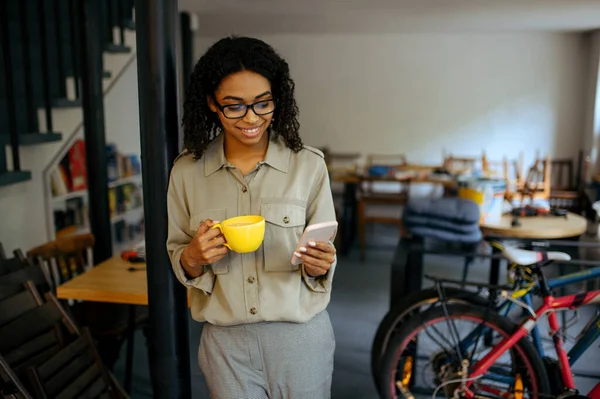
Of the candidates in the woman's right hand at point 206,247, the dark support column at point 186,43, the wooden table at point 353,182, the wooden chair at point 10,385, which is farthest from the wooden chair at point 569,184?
the wooden chair at point 10,385

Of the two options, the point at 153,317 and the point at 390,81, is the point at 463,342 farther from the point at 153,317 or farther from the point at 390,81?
the point at 390,81

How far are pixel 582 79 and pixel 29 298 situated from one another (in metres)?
5.95

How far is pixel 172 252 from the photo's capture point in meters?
1.19

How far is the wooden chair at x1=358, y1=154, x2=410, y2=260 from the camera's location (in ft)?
15.7

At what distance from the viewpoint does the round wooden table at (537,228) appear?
2.45 metres

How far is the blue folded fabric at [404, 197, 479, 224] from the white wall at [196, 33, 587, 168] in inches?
155

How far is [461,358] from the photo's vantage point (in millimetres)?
1867

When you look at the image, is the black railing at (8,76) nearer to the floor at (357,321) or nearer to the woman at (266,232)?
the floor at (357,321)

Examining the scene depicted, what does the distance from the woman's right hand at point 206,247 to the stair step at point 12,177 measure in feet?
6.30

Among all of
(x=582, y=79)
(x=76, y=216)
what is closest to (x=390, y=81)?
(x=582, y=79)

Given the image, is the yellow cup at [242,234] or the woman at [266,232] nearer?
the yellow cup at [242,234]

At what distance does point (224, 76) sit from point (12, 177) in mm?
2029

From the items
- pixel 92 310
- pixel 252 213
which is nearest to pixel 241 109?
pixel 252 213

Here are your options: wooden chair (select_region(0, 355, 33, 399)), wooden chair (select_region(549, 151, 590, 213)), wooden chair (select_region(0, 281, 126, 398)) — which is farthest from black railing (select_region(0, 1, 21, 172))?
wooden chair (select_region(549, 151, 590, 213))
